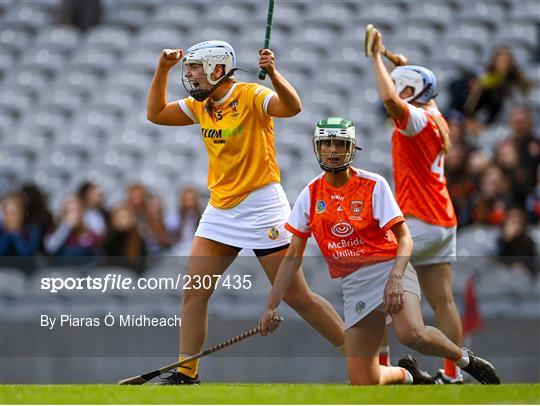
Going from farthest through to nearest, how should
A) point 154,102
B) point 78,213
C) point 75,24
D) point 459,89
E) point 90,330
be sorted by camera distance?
point 75,24 < point 459,89 < point 78,213 < point 90,330 < point 154,102

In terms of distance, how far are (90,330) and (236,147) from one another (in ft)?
8.32

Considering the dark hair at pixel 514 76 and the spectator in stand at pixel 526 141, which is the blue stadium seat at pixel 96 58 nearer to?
the dark hair at pixel 514 76

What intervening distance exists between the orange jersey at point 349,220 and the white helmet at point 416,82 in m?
1.30

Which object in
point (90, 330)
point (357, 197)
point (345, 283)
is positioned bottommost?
point (90, 330)

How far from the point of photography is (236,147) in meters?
9.20

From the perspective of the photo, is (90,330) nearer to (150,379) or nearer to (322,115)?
(150,379)

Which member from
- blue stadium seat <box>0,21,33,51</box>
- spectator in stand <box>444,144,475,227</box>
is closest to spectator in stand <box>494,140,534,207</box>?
spectator in stand <box>444,144,475,227</box>

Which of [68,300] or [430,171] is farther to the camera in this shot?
[68,300]

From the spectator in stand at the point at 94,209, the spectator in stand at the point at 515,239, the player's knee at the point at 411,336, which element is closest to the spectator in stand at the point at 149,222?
the spectator in stand at the point at 94,209

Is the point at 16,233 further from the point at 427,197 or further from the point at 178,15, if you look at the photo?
the point at 178,15

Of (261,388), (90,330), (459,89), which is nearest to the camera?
(261,388)

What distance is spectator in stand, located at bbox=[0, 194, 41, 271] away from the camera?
44.4 feet

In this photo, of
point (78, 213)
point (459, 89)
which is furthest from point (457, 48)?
point (78, 213)

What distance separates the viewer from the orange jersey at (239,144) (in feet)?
30.2
